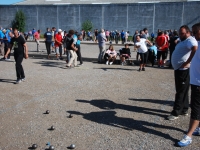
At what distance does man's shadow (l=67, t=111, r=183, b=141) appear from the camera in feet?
17.0

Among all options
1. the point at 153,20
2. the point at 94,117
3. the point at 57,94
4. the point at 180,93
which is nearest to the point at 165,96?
the point at 180,93

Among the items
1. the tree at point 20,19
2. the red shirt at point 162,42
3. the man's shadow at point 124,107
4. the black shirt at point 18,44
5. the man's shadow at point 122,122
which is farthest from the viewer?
the tree at point 20,19

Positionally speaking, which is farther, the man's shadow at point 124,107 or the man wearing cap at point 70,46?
the man wearing cap at point 70,46

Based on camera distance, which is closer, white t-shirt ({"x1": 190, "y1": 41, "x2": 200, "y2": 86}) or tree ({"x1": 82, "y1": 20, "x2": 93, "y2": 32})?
white t-shirt ({"x1": 190, "y1": 41, "x2": 200, "y2": 86})

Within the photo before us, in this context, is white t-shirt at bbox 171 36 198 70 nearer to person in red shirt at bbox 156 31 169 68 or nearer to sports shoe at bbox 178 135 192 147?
sports shoe at bbox 178 135 192 147

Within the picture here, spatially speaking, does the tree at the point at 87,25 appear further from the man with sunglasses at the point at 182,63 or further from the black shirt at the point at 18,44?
the man with sunglasses at the point at 182,63

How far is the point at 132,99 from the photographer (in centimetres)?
729

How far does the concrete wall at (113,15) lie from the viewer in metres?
35.2

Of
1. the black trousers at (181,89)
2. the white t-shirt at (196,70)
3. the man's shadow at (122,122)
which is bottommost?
the man's shadow at (122,122)

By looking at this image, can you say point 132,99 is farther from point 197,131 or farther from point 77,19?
point 77,19

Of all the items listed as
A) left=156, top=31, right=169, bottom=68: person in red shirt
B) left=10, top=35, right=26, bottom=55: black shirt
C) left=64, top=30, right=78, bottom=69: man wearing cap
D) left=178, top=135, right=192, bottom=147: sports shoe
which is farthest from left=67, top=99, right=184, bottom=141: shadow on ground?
left=156, top=31, right=169, bottom=68: person in red shirt

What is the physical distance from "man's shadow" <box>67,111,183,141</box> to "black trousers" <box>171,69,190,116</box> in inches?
22.7

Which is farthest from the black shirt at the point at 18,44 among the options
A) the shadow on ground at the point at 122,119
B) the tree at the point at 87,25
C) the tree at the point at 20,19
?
the tree at the point at 20,19

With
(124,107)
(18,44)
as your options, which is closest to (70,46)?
(18,44)
